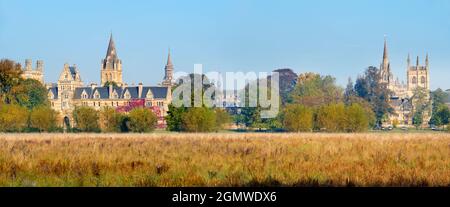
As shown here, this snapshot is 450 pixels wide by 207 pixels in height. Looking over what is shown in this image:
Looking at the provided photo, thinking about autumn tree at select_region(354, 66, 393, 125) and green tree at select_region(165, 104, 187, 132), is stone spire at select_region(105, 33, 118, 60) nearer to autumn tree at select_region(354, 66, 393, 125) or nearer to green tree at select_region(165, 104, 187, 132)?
autumn tree at select_region(354, 66, 393, 125)

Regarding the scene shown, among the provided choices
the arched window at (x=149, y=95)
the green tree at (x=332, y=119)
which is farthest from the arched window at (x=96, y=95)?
the green tree at (x=332, y=119)

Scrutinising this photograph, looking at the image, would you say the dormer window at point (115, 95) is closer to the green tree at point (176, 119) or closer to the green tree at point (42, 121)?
Result: the green tree at point (42, 121)

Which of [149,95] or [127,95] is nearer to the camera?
[149,95]

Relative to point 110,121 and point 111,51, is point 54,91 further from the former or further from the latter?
point 110,121

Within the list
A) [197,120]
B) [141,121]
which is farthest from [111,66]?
[197,120]

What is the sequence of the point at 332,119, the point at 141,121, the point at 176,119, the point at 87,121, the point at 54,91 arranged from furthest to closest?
the point at 54,91 < the point at 87,121 < the point at 332,119 < the point at 141,121 < the point at 176,119

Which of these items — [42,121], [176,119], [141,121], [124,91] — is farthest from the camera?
[124,91]

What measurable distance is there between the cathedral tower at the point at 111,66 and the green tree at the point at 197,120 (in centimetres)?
12210

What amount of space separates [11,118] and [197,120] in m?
15.6

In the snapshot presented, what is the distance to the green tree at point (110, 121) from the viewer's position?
219 ft

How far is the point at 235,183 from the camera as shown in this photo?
16344mm

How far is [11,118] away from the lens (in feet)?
216

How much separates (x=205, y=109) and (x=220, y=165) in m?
43.9
